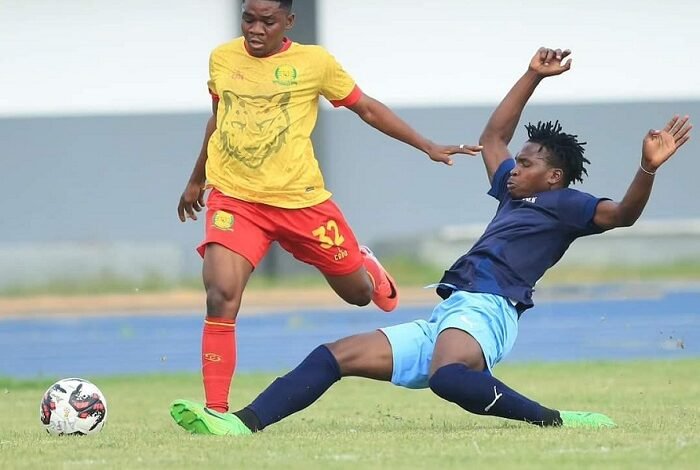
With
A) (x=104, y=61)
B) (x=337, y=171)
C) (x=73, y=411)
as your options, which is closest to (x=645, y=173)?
(x=73, y=411)

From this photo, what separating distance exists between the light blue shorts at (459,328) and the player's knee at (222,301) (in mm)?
649

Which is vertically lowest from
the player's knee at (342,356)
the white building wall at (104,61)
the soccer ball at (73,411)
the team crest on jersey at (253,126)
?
the white building wall at (104,61)

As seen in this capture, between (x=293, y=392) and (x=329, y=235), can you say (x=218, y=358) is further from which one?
(x=329, y=235)

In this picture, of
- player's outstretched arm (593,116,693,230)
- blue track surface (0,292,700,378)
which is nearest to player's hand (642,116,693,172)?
player's outstretched arm (593,116,693,230)

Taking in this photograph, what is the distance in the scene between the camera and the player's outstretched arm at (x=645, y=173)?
591 centimetres

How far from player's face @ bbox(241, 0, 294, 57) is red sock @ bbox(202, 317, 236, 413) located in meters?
1.25

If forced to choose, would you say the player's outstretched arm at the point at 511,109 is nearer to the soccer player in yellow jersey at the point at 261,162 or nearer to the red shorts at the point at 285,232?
the soccer player in yellow jersey at the point at 261,162

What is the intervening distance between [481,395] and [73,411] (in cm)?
172

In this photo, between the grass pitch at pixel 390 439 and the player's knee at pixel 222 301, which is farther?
the player's knee at pixel 222 301

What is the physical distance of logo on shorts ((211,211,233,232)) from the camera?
6.26 meters

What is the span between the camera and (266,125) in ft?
20.9

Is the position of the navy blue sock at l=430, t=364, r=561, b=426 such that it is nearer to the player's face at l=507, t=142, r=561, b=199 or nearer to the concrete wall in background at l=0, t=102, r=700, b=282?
the player's face at l=507, t=142, r=561, b=199

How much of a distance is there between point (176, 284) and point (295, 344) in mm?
7036

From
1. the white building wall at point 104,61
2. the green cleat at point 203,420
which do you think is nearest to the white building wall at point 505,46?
the white building wall at point 104,61
